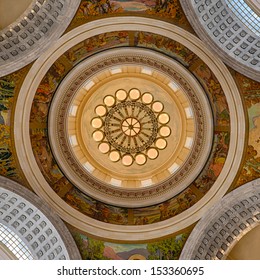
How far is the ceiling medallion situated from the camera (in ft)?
65.8

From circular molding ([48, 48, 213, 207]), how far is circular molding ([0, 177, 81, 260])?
1.88m

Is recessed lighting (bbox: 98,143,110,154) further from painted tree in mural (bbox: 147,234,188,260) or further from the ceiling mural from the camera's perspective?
painted tree in mural (bbox: 147,234,188,260)

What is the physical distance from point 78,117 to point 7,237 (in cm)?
518

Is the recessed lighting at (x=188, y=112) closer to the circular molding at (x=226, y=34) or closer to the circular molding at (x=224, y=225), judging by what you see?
the circular molding at (x=226, y=34)

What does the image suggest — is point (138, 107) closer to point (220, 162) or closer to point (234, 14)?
point (220, 162)

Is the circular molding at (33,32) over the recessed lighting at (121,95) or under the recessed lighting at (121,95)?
under

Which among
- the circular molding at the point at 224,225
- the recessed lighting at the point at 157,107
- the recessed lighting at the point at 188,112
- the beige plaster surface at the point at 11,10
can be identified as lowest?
the circular molding at the point at 224,225

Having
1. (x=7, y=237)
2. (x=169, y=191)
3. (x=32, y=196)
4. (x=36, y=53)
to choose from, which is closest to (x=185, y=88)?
(x=169, y=191)

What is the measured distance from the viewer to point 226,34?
54.2 feet

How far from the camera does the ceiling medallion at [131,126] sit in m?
20.0

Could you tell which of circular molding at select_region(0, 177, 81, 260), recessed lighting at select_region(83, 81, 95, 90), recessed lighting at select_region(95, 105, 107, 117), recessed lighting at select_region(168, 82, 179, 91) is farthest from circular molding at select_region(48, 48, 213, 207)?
circular molding at select_region(0, 177, 81, 260)

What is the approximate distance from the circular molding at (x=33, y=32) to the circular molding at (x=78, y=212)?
39 centimetres

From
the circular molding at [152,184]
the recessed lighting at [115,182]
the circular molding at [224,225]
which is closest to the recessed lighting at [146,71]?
the circular molding at [152,184]

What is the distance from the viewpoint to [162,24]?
16906 millimetres
